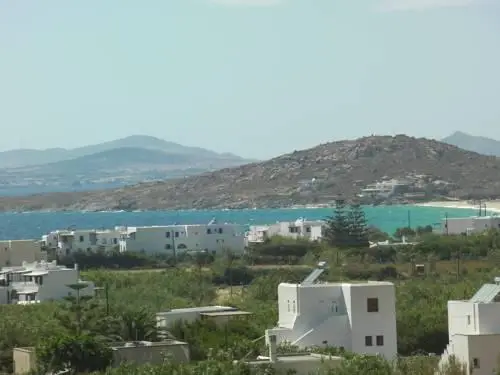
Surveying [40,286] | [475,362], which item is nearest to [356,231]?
[40,286]

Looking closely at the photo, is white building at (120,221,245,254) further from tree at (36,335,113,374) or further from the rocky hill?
the rocky hill

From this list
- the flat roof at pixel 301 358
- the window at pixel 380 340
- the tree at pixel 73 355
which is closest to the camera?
the flat roof at pixel 301 358

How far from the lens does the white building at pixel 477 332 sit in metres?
27.2

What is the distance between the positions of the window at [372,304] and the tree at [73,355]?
8.27 metres

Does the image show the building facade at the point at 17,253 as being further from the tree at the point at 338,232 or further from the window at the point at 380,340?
the window at the point at 380,340

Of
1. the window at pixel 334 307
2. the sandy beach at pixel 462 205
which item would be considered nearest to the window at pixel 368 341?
the window at pixel 334 307

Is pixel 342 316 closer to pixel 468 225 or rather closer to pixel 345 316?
pixel 345 316

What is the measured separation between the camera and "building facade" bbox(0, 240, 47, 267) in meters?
58.5

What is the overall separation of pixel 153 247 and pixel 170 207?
115 m

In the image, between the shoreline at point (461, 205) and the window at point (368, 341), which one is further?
the shoreline at point (461, 205)

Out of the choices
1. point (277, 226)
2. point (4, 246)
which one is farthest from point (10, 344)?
point (277, 226)

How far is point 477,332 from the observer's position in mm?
28719

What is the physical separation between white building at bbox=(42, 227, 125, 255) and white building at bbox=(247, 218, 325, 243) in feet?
29.4

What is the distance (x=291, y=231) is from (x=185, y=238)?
28.4 ft
